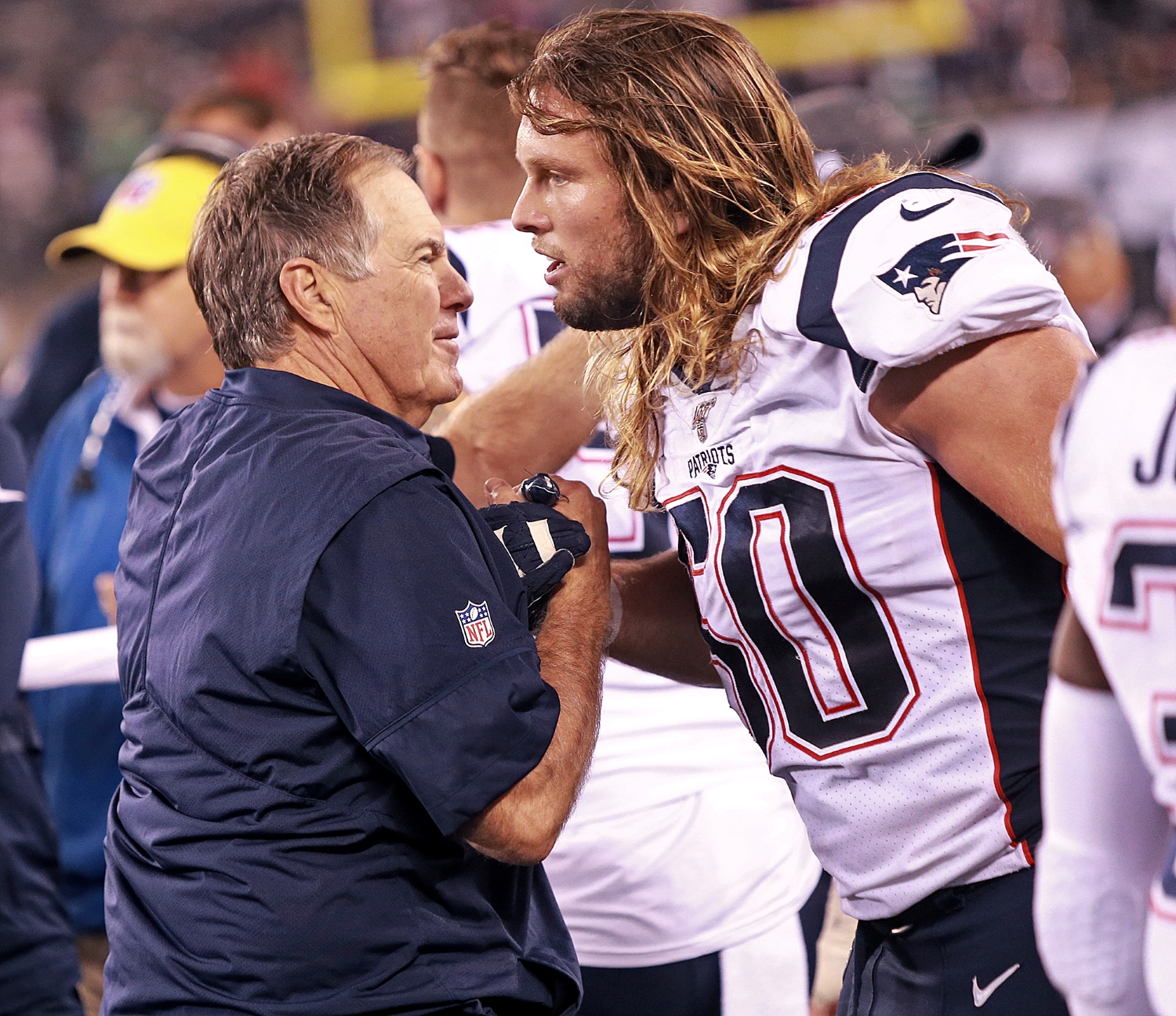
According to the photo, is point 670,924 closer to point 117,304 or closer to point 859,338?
point 859,338

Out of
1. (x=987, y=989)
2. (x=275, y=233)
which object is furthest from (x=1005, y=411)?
(x=275, y=233)

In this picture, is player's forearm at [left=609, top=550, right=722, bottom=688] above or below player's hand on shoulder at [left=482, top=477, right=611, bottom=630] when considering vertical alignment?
below

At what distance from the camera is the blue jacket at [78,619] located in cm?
297

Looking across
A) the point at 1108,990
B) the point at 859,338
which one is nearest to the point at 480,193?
the point at 859,338

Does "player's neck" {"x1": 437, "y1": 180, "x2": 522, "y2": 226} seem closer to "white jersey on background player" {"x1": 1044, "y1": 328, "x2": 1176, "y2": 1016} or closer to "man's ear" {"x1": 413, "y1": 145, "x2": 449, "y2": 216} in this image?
"man's ear" {"x1": 413, "y1": 145, "x2": 449, "y2": 216}

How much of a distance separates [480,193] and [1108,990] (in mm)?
2049

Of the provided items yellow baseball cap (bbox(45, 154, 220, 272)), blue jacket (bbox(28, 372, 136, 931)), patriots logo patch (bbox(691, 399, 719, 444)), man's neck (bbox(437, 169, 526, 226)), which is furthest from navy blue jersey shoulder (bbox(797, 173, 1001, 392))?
yellow baseball cap (bbox(45, 154, 220, 272))

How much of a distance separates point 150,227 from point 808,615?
237cm

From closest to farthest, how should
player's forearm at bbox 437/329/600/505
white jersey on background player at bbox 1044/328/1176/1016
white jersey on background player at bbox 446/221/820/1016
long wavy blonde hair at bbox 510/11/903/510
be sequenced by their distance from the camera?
white jersey on background player at bbox 1044/328/1176/1016
long wavy blonde hair at bbox 510/11/903/510
player's forearm at bbox 437/329/600/505
white jersey on background player at bbox 446/221/820/1016

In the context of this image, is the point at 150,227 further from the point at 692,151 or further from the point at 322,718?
the point at 322,718

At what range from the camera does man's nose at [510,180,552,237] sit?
5.94ft

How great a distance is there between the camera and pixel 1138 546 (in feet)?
3.22

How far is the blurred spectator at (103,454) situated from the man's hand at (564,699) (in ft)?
4.90

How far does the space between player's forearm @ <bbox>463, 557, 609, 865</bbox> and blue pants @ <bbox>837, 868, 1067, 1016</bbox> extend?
433mm
